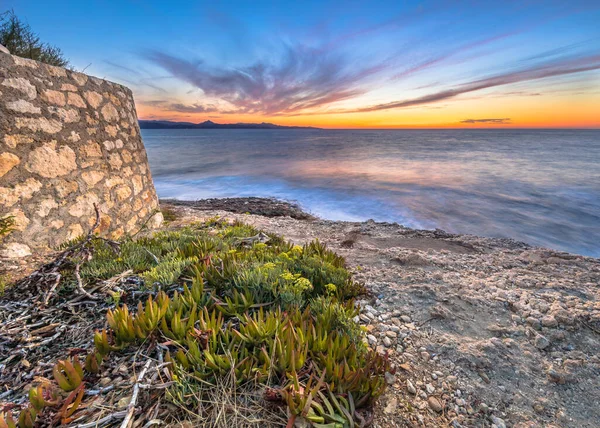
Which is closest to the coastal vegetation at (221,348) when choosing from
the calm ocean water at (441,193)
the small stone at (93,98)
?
the small stone at (93,98)

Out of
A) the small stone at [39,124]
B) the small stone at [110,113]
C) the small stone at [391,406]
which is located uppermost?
the small stone at [110,113]

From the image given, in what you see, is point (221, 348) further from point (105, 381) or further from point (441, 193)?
point (441, 193)

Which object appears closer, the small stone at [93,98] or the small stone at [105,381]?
the small stone at [105,381]

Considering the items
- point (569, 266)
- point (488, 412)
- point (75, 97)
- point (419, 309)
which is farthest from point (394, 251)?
point (75, 97)

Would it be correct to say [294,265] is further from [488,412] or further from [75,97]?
[75,97]

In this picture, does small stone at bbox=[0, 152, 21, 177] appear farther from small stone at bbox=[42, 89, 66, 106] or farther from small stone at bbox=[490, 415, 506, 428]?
small stone at bbox=[490, 415, 506, 428]

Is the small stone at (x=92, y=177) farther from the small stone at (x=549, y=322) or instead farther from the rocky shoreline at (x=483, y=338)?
the small stone at (x=549, y=322)

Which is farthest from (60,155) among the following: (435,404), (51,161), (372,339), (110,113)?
(435,404)

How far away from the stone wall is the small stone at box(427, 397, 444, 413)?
4663 mm

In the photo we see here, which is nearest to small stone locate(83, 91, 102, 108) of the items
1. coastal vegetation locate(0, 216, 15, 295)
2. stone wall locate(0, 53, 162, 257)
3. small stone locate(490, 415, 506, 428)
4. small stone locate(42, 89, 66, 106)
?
stone wall locate(0, 53, 162, 257)

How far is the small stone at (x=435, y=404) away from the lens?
1949 mm

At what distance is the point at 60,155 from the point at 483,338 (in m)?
5.69

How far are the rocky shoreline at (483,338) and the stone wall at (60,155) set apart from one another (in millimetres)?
4197

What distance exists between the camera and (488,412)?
77.2 inches
